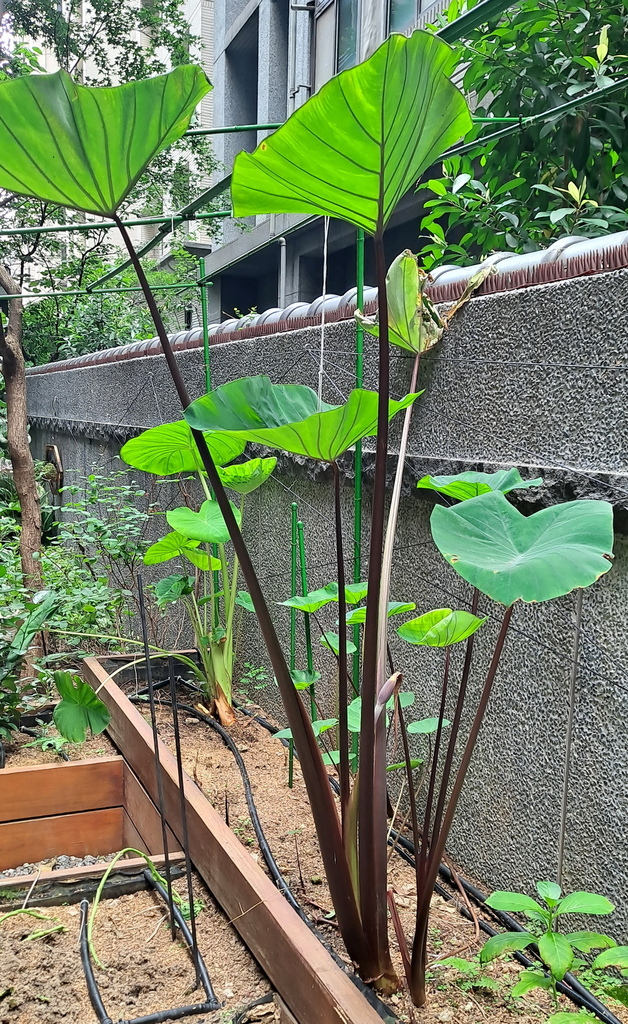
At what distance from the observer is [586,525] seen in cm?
91

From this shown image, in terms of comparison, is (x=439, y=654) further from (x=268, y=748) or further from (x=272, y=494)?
(x=272, y=494)

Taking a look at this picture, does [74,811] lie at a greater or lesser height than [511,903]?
lesser

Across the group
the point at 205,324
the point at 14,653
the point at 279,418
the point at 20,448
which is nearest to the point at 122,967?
the point at 279,418

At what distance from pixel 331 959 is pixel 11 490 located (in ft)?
20.4

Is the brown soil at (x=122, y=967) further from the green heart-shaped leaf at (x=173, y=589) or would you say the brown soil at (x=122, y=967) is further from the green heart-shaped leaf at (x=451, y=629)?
the green heart-shaped leaf at (x=173, y=589)

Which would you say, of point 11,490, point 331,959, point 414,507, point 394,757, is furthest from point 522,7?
point 11,490

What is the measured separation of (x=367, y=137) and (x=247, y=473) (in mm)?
1412

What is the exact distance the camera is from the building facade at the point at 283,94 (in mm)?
7333

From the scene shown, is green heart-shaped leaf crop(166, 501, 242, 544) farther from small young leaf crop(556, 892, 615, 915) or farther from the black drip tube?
small young leaf crop(556, 892, 615, 915)

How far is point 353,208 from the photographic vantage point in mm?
973

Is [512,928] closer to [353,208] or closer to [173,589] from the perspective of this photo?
[353,208]

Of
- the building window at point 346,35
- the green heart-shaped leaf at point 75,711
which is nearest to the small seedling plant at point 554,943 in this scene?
the green heart-shaped leaf at point 75,711

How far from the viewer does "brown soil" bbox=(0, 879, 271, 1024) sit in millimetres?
1296

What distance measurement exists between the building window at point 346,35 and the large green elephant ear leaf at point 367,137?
8.00 meters
